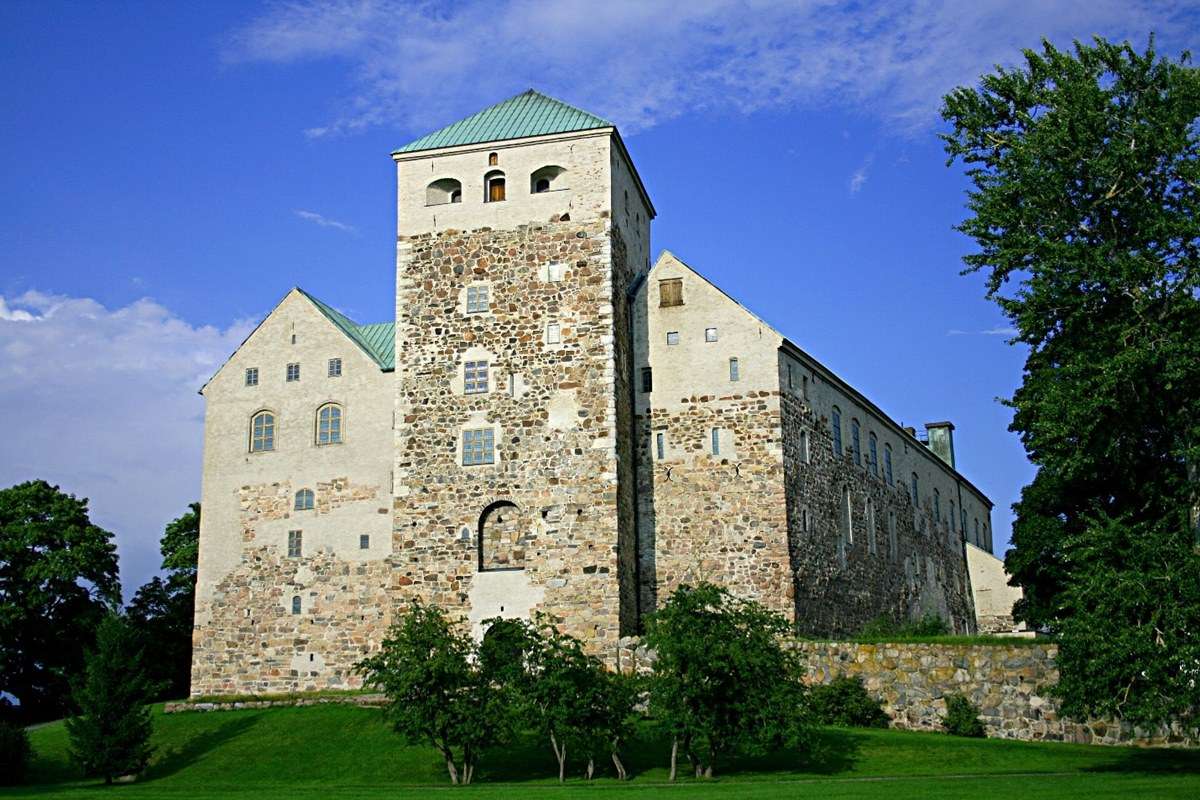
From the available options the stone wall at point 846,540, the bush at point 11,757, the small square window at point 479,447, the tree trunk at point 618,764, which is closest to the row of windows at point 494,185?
the small square window at point 479,447

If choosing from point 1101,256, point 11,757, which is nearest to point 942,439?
point 1101,256

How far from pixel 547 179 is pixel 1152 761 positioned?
24.5 m

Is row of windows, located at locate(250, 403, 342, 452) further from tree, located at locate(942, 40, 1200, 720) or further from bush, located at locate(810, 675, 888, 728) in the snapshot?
tree, located at locate(942, 40, 1200, 720)

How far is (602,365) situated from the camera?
41.0 m

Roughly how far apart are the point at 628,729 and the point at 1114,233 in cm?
1575

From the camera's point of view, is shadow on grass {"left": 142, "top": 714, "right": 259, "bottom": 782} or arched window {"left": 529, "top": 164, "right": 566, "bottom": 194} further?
arched window {"left": 529, "top": 164, "right": 566, "bottom": 194}

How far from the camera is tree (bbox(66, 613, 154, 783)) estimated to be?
3397 centimetres

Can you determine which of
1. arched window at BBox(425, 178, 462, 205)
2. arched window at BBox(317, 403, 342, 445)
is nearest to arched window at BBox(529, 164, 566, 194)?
arched window at BBox(425, 178, 462, 205)

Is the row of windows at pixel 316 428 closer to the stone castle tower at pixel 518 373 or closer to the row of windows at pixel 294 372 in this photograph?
the row of windows at pixel 294 372

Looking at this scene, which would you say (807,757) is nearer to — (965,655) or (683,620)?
(683,620)

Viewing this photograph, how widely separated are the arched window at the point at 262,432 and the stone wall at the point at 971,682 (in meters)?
20.0

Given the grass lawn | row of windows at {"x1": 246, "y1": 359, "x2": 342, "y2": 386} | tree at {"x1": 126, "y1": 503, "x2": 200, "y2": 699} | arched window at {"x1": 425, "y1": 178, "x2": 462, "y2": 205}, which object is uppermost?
arched window at {"x1": 425, "y1": 178, "x2": 462, "y2": 205}

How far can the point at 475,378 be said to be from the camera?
41812 millimetres

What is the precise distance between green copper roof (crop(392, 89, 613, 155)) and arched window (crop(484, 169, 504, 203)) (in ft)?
3.67
